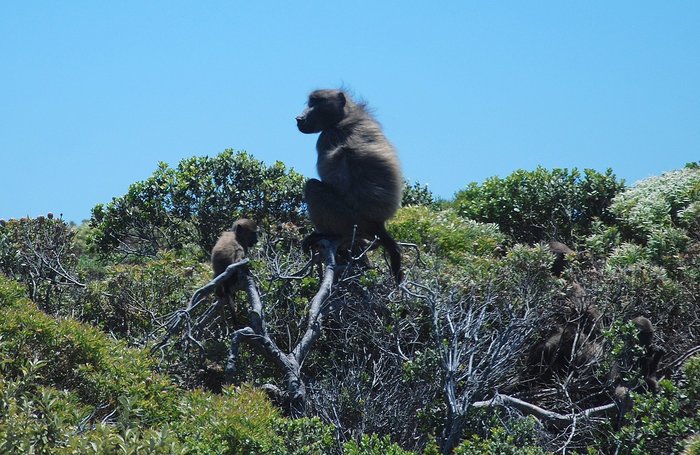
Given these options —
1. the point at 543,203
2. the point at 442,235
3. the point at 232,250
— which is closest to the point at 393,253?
the point at 232,250

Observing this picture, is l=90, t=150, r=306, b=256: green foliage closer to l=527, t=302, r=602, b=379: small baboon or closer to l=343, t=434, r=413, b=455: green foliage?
l=527, t=302, r=602, b=379: small baboon

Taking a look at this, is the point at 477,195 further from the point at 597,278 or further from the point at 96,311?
the point at 96,311

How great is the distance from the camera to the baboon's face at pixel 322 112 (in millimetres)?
9344

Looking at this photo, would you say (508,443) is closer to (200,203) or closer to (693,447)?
(693,447)

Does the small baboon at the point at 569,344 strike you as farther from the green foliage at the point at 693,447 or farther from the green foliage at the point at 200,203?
the green foliage at the point at 200,203

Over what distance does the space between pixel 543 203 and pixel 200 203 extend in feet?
17.7

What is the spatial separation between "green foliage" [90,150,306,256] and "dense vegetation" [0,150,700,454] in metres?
1.47

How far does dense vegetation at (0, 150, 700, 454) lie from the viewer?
220 inches

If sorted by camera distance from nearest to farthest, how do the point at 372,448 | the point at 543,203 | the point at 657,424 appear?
the point at 372,448 → the point at 657,424 → the point at 543,203

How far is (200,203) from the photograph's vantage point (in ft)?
43.2

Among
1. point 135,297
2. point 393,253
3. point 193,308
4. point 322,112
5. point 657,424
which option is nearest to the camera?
point 657,424

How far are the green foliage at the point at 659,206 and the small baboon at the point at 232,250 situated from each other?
5921 millimetres

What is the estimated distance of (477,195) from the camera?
14.9 metres

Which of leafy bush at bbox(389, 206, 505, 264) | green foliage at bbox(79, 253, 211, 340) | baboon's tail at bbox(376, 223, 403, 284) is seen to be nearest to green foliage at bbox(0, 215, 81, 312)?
green foliage at bbox(79, 253, 211, 340)
